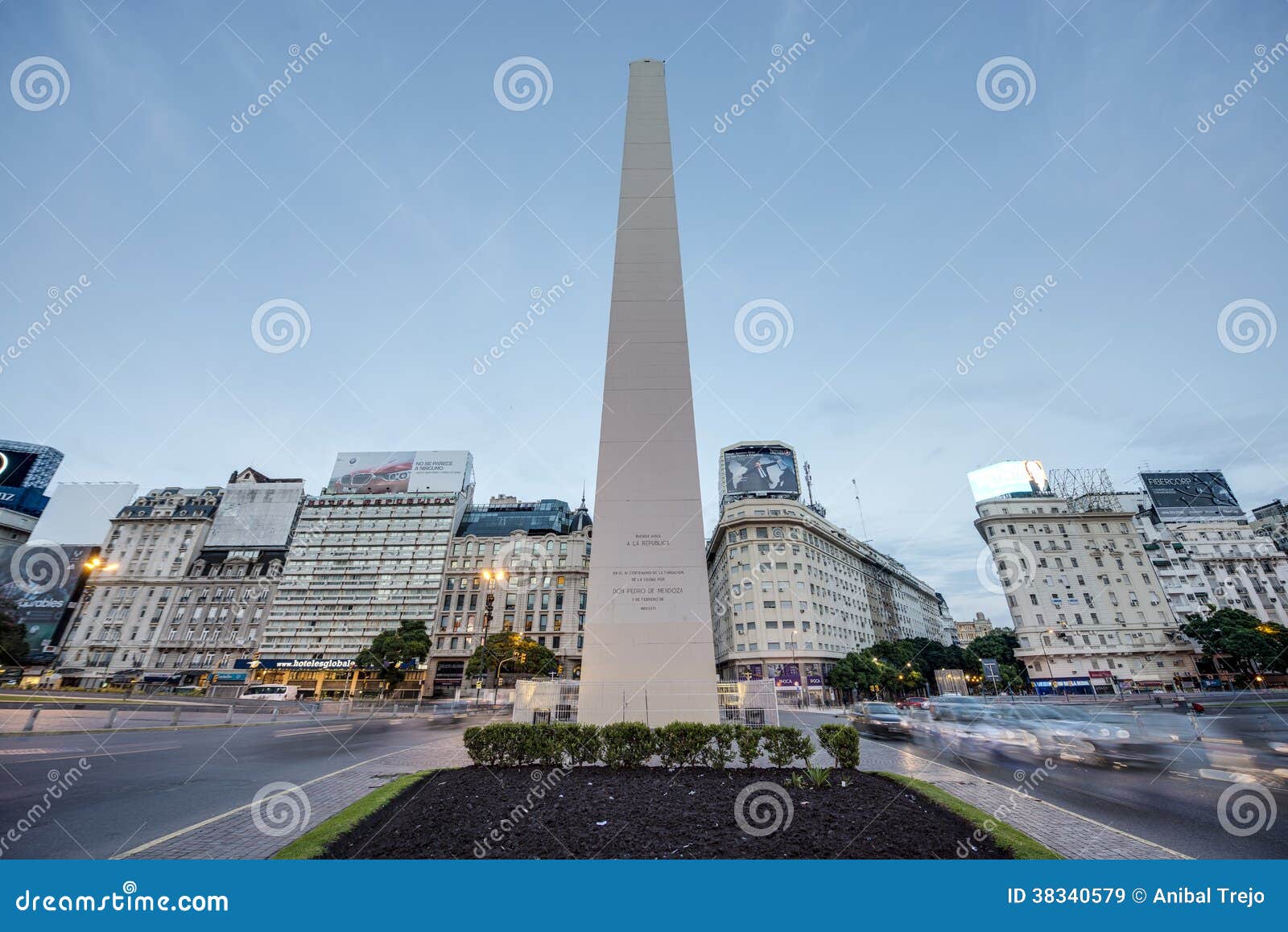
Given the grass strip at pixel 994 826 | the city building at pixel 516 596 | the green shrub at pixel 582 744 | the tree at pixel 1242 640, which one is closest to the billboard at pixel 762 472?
the city building at pixel 516 596

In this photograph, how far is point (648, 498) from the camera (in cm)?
1585

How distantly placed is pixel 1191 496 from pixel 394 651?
113m

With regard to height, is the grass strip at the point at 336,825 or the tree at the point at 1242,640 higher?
the tree at the point at 1242,640

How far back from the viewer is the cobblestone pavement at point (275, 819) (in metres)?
5.86

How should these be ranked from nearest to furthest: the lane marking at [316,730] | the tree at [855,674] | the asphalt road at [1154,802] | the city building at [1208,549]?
the asphalt road at [1154,802]
the lane marking at [316,730]
the tree at [855,674]
the city building at [1208,549]

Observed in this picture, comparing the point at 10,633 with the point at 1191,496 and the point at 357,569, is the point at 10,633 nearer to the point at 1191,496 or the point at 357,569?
the point at 357,569

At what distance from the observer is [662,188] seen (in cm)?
1928

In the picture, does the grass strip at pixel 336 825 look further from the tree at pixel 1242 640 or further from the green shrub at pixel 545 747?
the tree at pixel 1242 640

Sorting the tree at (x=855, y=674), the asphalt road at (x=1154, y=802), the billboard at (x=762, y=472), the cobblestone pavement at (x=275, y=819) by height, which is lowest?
the asphalt road at (x=1154, y=802)

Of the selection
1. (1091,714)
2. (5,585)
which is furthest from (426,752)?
(5,585)

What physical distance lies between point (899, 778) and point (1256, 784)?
7.26m

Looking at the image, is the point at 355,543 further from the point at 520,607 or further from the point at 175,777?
the point at 175,777

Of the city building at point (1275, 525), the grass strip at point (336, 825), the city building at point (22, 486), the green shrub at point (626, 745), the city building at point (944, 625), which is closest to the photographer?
the grass strip at point (336, 825)

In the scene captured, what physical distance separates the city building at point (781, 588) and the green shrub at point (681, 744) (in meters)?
41.0
